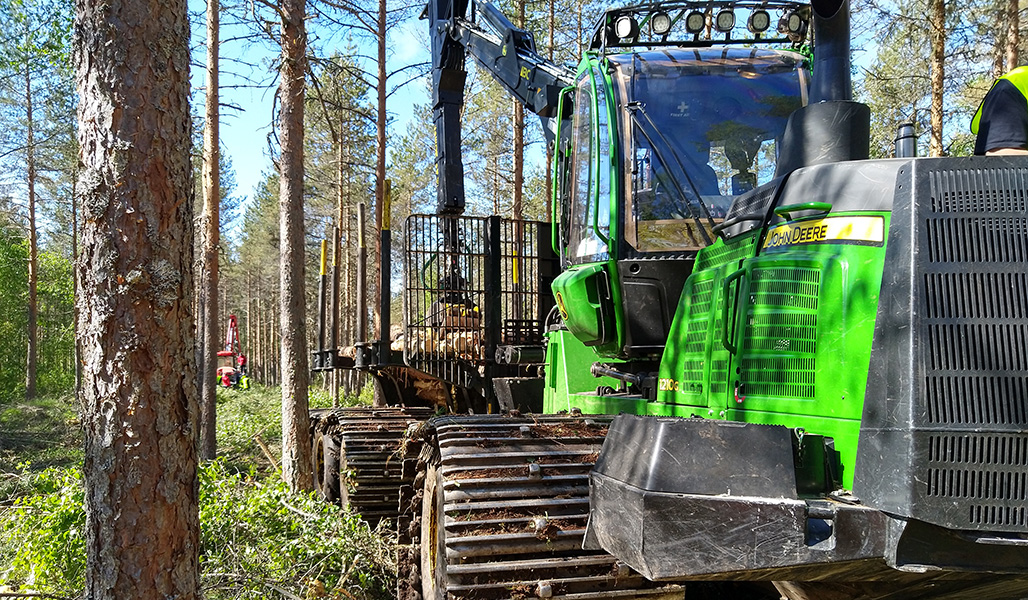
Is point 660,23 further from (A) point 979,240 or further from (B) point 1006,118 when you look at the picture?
(A) point 979,240

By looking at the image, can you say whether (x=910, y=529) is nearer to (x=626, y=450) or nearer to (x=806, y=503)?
(x=806, y=503)

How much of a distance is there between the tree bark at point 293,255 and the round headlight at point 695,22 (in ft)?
17.0

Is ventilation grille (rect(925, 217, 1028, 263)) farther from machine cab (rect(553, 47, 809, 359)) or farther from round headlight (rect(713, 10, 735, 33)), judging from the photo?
round headlight (rect(713, 10, 735, 33))

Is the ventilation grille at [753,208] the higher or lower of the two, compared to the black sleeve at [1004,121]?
lower

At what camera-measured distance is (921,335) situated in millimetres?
2525

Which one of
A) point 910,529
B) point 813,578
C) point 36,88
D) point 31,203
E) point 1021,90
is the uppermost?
point 36,88

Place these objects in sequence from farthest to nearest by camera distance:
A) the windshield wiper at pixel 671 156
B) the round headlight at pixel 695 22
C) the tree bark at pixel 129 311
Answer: the round headlight at pixel 695 22 → the windshield wiper at pixel 671 156 → the tree bark at pixel 129 311

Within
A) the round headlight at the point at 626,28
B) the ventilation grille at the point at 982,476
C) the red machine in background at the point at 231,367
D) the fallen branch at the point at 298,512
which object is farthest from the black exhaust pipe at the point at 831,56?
the red machine in background at the point at 231,367

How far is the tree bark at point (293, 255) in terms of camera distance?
8859 millimetres

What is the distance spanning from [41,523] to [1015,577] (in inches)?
237

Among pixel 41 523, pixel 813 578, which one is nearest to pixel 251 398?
pixel 41 523

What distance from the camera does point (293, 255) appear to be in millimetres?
9133

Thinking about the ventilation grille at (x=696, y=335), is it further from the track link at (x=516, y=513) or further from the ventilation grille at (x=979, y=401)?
the ventilation grille at (x=979, y=401)

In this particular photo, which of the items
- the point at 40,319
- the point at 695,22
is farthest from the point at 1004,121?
the point at 40,319
